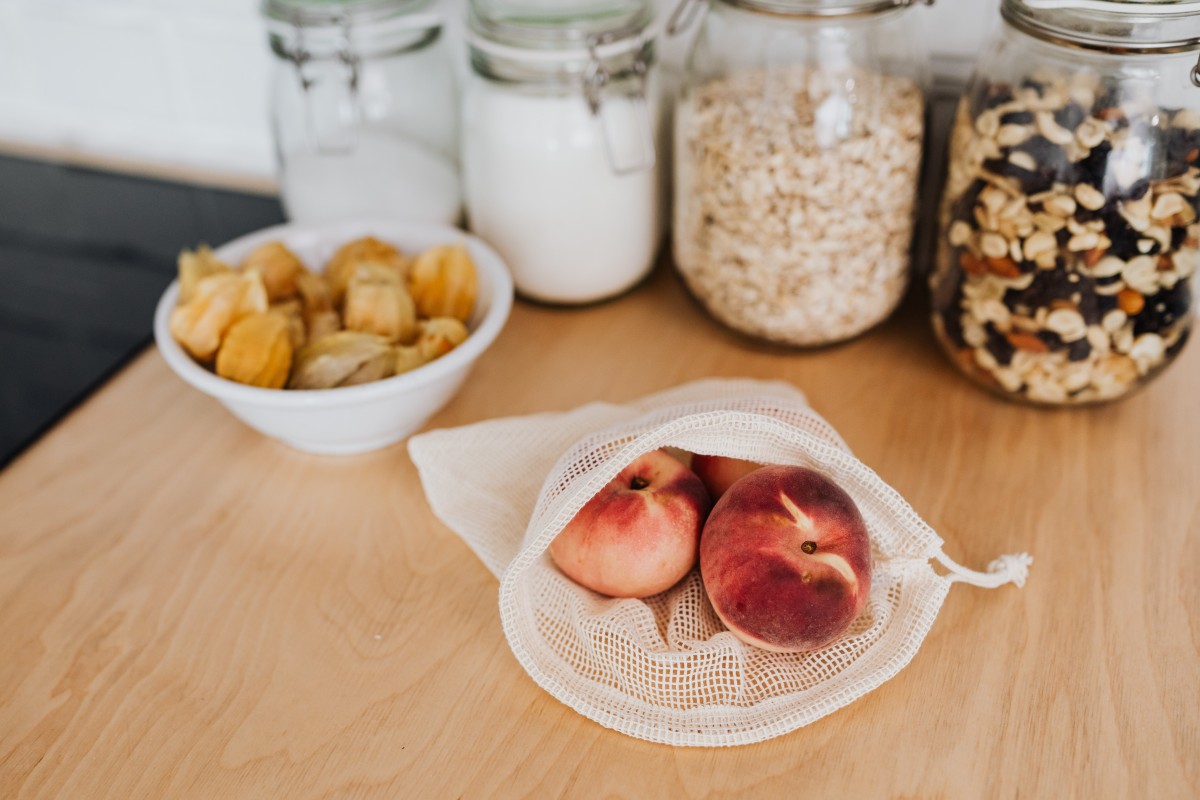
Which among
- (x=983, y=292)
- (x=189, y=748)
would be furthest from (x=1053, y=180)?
(x=189, y=748)

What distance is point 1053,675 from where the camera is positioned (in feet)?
1.69

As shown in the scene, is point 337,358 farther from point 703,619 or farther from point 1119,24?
point 1119,24

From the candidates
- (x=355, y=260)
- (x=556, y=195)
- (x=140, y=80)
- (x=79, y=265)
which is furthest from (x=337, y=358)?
(x=140, y=80)

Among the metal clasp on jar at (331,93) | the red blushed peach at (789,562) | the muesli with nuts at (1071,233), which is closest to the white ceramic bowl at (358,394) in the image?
the metal clasp on jar at (331,93)

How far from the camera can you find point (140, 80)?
1.10 m

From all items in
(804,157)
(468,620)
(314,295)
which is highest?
(804,157)

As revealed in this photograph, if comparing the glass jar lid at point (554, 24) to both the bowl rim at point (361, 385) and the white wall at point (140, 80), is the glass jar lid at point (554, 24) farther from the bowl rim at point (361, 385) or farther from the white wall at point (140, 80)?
the white wall at point (140, 80)

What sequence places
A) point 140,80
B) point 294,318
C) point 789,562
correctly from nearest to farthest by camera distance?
point 789,562 < point 294,318 < point 140,80

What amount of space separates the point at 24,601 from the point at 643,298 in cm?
53

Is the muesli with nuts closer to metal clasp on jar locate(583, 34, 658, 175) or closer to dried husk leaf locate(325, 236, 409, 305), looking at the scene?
metal clasp on jar locate(583, 34, 658, 175)

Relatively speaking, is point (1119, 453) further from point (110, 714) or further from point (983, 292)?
point (110, 714)

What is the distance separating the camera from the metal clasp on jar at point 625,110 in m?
0.71

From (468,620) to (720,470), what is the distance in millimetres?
176

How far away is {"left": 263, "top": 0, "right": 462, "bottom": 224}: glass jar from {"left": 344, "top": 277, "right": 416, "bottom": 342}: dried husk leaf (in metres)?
0.19
